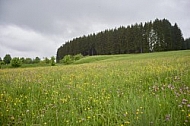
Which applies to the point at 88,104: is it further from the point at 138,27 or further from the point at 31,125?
the point at 138,27

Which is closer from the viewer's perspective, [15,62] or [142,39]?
[15,62]

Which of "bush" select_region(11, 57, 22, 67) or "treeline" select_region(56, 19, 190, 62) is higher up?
"treeline" select_region(56, 19, 190, 62)

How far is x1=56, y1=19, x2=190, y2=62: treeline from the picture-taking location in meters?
68.6

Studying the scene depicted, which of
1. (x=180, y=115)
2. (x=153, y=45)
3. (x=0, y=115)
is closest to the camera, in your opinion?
(x=180, y=115)

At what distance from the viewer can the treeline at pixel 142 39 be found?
225ft

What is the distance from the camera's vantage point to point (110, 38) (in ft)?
277

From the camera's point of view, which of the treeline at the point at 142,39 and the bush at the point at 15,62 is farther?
the treeline at the point at 142,39

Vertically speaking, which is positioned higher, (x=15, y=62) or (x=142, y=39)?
(x=142, y=39)

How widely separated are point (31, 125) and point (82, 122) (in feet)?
3.13

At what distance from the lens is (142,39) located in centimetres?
7275

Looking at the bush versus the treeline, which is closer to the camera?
the bush

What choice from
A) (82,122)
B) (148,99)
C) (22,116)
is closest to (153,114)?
(148,99)

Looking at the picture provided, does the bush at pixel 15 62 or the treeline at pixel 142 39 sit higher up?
the treeline at pixel 142 39

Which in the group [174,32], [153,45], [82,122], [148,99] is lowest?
[82,122]
